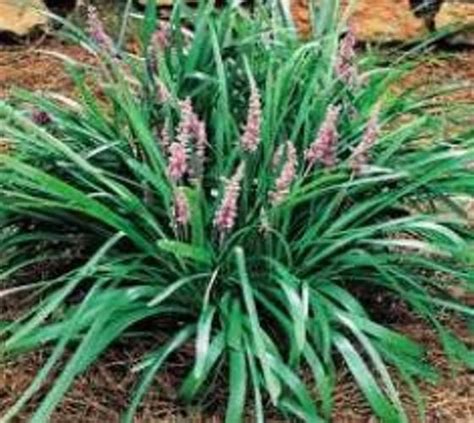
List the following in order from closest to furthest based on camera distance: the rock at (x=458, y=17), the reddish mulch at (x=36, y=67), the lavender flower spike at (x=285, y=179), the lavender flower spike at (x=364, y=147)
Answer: the lavender flower spike at (x=285, y=179)
the lavender flower spike at (x=364, y=147)
the reddish mulch at (x=36, y=67)
the rock at (x=458, y=17)

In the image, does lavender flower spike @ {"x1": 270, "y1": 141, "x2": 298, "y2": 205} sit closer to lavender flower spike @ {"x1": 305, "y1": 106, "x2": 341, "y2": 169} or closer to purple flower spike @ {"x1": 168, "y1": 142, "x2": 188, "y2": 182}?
lavender flower spike @ {"x1": 305, "y1": 106, "x2": 341, "y2": 169}

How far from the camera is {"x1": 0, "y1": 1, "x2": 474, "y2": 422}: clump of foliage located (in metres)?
3.05

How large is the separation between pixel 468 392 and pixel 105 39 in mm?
1275

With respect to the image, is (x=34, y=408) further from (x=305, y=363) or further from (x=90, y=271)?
(x=305, y=363)

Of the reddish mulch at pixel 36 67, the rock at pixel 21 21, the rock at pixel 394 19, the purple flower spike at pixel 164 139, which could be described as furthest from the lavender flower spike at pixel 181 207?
the rock at pixel 21 21

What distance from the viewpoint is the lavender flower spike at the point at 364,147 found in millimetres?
3125

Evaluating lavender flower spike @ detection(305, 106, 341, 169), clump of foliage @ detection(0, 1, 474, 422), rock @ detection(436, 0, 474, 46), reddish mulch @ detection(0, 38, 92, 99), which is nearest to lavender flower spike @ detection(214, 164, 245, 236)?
clump of foliage @ detection(0, 1, 474, 422)

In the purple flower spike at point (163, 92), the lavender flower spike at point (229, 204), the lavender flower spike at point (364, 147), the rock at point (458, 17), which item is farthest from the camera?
the rock at point (458, 17)

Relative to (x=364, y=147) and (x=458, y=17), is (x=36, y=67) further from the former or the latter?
(x=364, y=147)

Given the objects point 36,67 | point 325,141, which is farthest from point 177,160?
point 36,67

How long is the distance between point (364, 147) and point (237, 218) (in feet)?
1.25

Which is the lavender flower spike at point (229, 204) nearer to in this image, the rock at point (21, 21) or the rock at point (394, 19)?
the rock at point (394, 19)

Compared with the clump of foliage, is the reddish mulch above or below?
below

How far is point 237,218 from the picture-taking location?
332 centimetres
